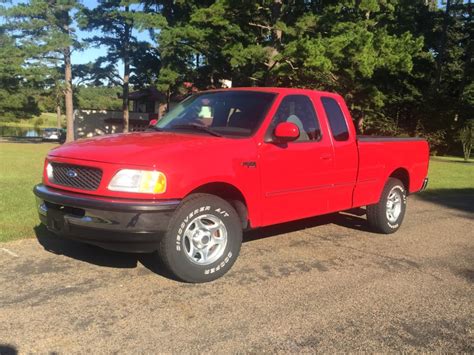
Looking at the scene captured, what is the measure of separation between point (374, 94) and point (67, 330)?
90.7ft

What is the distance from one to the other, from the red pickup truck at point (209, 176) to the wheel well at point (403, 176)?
0.84 metres

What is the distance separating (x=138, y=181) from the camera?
4391 mm

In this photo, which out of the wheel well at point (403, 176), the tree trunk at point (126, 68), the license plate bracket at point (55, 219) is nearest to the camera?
the license plate bracket at point (55, 219)

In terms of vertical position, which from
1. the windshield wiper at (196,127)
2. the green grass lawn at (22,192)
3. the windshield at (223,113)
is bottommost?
the green grass lawn at (22,192)

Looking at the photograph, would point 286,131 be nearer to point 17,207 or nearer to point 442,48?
point 17,207

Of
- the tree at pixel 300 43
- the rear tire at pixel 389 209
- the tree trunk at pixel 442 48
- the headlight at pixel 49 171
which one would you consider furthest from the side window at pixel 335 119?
the tree trunk at pixel 442 48

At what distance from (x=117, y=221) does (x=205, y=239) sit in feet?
3.04

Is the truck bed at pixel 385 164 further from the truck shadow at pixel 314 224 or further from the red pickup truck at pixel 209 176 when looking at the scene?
the truck shadow at pixel 314 224

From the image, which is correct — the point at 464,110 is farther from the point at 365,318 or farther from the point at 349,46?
the point at 365,318

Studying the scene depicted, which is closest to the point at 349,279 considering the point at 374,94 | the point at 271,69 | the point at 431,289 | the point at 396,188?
the point at 431,289

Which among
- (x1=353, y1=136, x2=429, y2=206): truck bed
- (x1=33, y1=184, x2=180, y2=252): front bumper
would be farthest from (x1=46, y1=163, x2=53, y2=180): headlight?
(x1=353, y1=136, x2=429, y2=206): truck bed

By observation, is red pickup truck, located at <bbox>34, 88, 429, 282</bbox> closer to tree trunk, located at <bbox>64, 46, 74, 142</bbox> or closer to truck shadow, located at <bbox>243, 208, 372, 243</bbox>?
truck shadow, located at <bbox>243, 208, 372, 243</bbox>

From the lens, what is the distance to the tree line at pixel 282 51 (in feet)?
78.5

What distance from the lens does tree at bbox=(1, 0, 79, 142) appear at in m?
39.1
